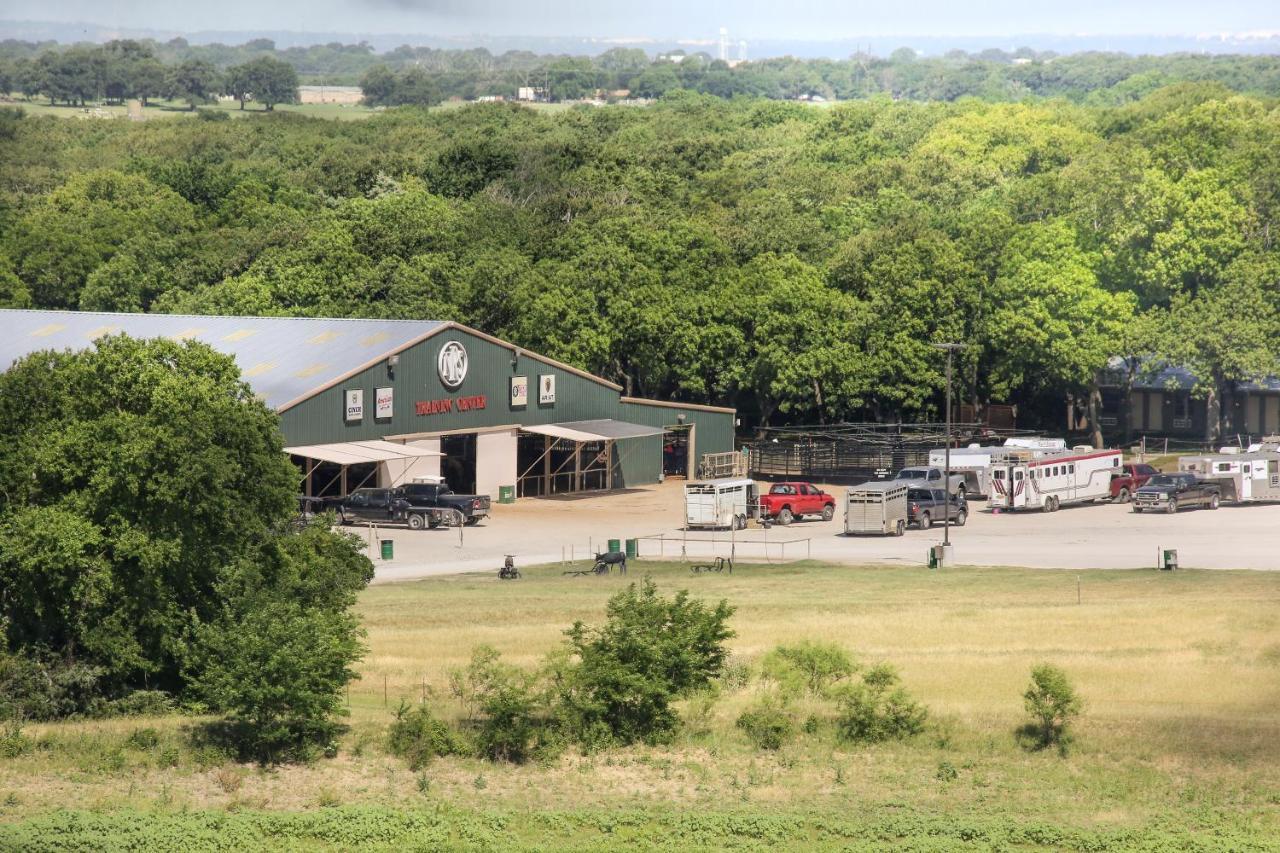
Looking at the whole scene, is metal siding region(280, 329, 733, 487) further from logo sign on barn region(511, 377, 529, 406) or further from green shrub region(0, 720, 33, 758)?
green shrub region(0, 720, 33, 758)

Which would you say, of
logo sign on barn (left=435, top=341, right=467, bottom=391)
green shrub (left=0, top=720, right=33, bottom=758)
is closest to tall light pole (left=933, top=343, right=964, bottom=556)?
logo sign on barn (left=435, top=341, right=467, bottom=391)

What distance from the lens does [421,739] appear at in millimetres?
37375

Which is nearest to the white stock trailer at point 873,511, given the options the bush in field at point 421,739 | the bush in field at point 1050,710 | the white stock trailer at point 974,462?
the white stock trailer at point 974,462

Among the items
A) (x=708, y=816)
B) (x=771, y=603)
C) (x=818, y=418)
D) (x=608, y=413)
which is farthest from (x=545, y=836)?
(x=818, y=418)

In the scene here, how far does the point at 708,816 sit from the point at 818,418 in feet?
221

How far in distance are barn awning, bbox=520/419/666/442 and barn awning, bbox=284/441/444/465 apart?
7.63 meters

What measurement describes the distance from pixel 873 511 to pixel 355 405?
21756 millimetres

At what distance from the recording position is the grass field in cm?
3306

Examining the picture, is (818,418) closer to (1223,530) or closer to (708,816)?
(1223,530)

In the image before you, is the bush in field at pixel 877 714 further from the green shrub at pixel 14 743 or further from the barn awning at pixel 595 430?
the barn awning at pixel 595 430

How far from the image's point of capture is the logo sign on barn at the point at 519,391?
83.4 metres

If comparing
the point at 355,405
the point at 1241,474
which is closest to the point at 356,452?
the point at 355,405

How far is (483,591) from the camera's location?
56.3 m

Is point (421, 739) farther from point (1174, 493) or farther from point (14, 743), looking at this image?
point (1174, 493)
